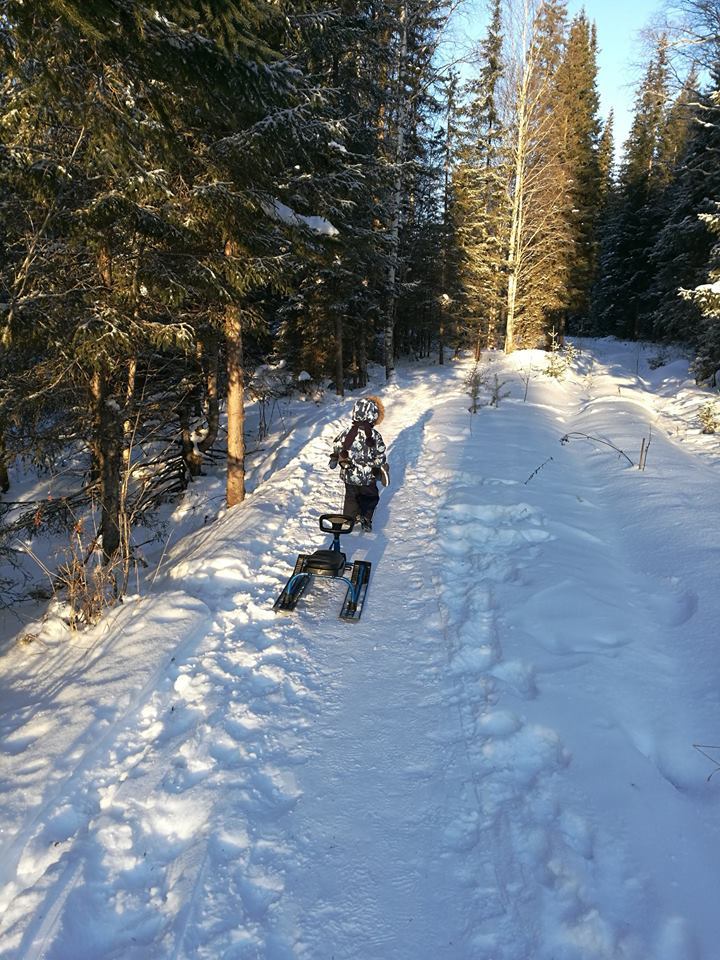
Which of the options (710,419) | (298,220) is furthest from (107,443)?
(710,419)

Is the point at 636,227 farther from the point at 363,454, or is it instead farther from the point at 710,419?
the point at 363,454

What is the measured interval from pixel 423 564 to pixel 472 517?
1.43 m

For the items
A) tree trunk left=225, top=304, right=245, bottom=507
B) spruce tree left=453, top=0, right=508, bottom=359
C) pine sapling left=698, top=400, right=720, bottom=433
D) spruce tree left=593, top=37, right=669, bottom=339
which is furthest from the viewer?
spruce tree left=593, top=37, right=669, bottom=339

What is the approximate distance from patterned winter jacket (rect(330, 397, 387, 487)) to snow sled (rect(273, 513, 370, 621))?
3.79 feet

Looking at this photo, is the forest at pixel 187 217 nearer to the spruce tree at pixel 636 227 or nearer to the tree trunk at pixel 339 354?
the tree trunk at pixel 339 354

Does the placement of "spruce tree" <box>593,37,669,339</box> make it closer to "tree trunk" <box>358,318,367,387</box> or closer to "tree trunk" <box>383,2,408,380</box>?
"tree trunk" <box>383,2,408,380</box>

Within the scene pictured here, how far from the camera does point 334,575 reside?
17.4 ft

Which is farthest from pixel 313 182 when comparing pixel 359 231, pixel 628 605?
pixel 628 605

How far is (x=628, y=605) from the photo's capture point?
4.86 metres

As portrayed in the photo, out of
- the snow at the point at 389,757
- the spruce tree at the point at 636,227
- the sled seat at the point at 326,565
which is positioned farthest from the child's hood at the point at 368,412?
the spruce tree at the point at 636,227

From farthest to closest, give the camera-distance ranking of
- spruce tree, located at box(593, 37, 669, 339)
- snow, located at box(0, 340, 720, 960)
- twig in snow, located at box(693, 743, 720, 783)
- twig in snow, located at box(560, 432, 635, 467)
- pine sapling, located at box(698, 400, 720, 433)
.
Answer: spruce tree, located at box(593, 37, 669, 339) < pine sapling, located at box(698, 400, 720, 433) < twig in snow, located at box(560, 432, 635, 467) < twig in snow, located at box(693, 743, 720, 783) < snow, located at box(0, 340, 720, 960)

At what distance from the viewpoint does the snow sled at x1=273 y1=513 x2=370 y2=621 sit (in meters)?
5.05

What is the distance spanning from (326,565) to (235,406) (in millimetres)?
5060

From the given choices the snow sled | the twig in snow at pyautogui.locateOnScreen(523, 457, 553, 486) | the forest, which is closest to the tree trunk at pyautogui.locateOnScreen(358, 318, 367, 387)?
the forest
